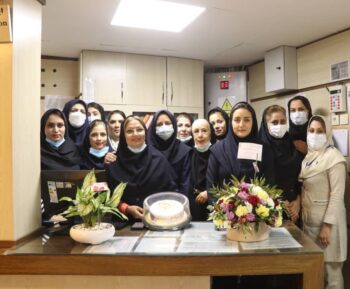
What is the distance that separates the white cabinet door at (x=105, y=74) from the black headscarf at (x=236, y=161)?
2.00m

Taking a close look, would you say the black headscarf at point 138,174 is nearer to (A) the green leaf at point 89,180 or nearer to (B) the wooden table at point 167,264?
(A) the green leaf at point 89,180

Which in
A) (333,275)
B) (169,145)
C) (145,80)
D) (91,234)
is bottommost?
(333,275)

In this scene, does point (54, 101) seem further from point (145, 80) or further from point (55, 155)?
point (55, 155)

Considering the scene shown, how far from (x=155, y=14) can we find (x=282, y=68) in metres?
1.70

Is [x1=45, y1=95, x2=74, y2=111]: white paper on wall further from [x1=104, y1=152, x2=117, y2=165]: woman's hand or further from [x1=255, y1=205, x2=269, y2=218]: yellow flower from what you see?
[x1=255, y1=205, x2=269, y2=218]: yellow flower

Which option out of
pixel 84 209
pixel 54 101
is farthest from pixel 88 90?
pixel 84 209

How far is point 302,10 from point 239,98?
2.05m

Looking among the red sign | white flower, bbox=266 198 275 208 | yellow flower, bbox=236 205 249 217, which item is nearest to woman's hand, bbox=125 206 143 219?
yellow flower, bbox=236 205 249 217

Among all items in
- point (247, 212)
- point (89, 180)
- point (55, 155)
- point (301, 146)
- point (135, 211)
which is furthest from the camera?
point (301, 146)

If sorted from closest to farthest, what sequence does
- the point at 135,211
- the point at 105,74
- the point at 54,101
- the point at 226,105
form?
the point at 135,211
the point at 105,74
the point at 54,101
the point at 226,105

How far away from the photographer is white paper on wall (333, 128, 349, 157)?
336 cm

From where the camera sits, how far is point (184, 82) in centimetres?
439

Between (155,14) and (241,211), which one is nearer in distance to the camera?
(241,211)

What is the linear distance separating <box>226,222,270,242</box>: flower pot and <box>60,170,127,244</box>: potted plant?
66cm
